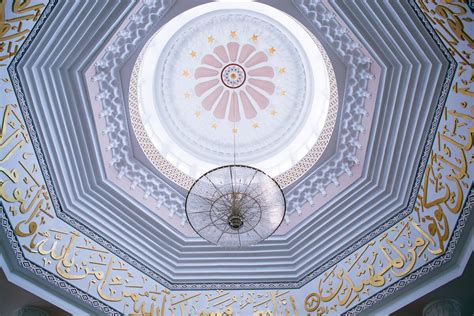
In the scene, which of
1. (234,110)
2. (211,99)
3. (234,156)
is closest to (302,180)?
(234,156)

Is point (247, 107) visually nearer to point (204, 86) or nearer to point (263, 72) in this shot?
point (263, 72)

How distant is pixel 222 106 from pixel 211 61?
712 mm

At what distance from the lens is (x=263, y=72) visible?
6.70 metres

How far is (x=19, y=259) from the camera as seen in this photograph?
476cm

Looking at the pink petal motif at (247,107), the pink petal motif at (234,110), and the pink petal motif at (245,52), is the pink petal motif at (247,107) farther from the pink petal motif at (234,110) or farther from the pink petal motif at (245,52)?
the pink petal motif at (245,52)

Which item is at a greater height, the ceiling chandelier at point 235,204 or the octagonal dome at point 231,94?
the octagonal dome at point 231,94

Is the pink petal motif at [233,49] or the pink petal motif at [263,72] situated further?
the pink petal motif at [263,72]

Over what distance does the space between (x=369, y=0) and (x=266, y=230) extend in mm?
2394

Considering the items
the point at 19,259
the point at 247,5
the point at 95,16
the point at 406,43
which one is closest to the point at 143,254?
the point at 19,259

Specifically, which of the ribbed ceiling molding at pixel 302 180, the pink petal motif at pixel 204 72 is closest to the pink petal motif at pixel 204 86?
the pink petal motif at pixel 204 72

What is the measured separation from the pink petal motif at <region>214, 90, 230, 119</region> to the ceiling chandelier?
7.67 feet

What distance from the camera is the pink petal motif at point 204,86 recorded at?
6.80 m

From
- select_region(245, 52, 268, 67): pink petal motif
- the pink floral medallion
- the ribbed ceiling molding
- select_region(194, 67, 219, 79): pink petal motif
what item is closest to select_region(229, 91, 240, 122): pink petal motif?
the pink floral medallion

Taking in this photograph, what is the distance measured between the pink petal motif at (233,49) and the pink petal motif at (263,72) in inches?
12.8
